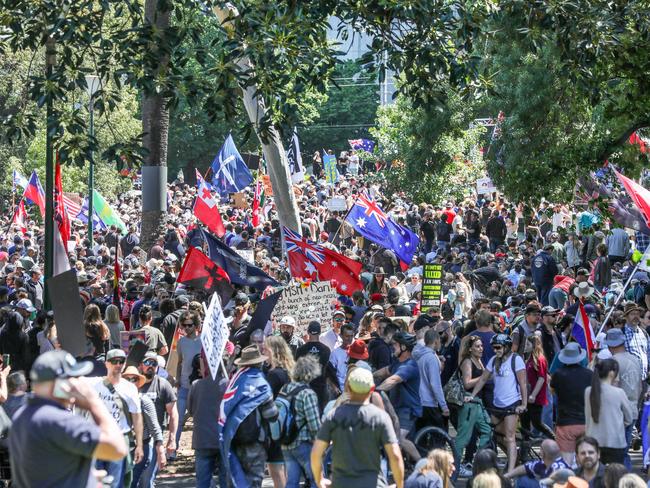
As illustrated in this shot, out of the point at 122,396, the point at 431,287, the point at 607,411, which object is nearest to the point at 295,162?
the point at 431,287

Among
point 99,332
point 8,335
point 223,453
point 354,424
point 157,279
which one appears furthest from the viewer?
point 157,279

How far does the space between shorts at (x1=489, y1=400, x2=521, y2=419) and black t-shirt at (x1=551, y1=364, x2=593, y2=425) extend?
2.71ft

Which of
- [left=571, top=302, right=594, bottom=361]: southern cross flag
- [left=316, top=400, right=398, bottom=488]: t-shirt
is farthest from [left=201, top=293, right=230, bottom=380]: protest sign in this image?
[left=571, top=302, right=594, bottom=361]: southern cross flag

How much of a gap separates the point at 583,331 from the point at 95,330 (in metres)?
5.71

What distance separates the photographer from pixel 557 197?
1911 centimetres

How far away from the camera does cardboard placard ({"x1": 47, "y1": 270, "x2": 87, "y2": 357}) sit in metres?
12.3

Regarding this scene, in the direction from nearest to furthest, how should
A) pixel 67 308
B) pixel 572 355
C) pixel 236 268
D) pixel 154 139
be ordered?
pixel 572 355
pixel 67 308
pixel 236 268
pixel 154 139

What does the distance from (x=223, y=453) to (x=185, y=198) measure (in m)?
38.1

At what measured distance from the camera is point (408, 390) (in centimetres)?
1195

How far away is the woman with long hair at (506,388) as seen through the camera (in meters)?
12.6

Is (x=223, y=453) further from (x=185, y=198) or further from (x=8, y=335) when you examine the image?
(x=185, y=198)

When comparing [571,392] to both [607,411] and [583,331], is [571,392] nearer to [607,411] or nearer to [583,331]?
[607,411]

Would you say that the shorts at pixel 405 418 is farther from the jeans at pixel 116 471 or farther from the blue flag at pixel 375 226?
the blue flag at pixel 375 226

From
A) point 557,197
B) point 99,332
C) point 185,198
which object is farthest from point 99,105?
point 185,198
